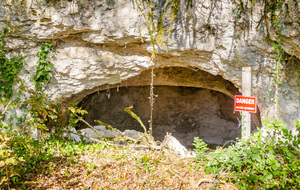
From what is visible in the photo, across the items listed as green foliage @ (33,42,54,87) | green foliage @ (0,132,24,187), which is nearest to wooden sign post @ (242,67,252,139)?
green foliage @ (0,132,24,187)

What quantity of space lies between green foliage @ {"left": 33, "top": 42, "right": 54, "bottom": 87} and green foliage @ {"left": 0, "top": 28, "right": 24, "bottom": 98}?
1.12ft

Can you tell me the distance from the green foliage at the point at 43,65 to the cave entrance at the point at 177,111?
3.95 meters

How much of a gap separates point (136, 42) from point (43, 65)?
74.5 inches

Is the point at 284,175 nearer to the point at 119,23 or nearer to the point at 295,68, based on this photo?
the point at 295,68

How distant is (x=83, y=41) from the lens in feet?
14.9

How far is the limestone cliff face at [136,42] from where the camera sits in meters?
4.16

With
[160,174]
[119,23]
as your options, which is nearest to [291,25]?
[119,23]

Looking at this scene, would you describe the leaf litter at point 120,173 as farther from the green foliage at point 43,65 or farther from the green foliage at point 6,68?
the green foliage at point 6,68

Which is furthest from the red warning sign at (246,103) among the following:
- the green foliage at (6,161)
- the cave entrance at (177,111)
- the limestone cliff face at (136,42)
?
the cave entrance at (177,111)

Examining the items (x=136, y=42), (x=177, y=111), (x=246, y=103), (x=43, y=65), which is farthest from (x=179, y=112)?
(x=246, y=103)

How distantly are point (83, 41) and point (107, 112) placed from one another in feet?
15.6

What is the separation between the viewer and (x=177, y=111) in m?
9.26

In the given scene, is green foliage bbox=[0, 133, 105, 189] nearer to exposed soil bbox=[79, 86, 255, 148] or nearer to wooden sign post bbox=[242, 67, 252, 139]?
wooden sign post bbox=[242, 67, 252, 139]

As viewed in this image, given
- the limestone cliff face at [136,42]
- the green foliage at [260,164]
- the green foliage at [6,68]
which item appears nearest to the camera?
the green foliage at [260,164]
